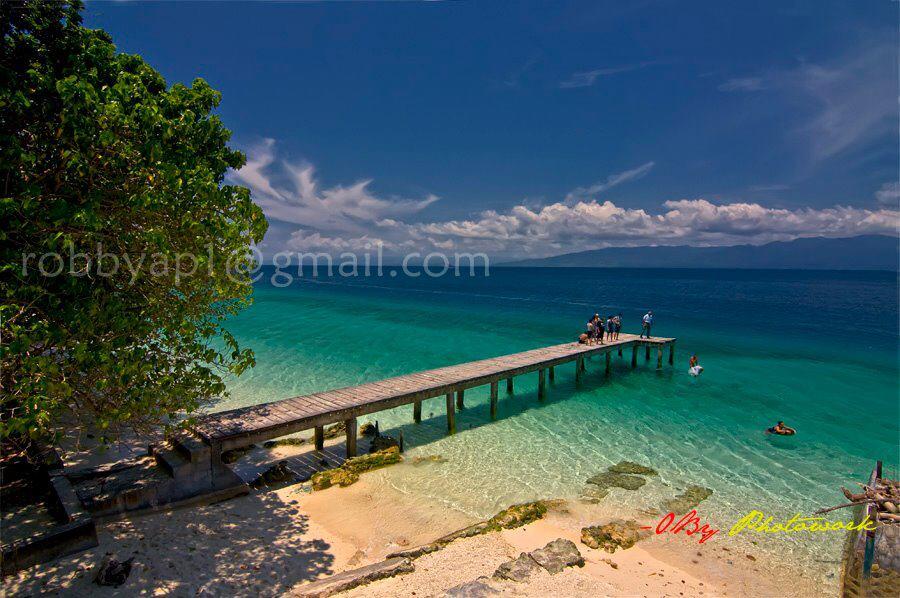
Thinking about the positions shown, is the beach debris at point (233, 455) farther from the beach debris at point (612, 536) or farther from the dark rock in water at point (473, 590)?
the beach debris at point (612, 536)

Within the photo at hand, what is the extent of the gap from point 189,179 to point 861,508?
1535cm

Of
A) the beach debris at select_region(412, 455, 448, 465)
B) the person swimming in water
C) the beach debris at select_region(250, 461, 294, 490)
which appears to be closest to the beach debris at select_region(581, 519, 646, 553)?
the beach debris at select_region(412, 455, 448, 465)

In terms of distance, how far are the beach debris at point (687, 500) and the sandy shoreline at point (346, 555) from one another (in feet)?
4.73

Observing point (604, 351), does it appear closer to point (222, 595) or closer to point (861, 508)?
point (861, 508)

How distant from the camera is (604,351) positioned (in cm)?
2855

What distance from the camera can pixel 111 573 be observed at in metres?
8.28

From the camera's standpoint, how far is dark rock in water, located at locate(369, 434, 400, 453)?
16.5m

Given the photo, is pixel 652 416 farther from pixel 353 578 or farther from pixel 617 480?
pixel 353 578

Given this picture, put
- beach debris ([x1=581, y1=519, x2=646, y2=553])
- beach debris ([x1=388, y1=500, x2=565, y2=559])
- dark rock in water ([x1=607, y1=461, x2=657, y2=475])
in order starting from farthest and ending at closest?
dark rock in water ([x1=607, y1=461, x2=657, y2=475]) → beach debris ([x1=581, y1=519, x2=646, y2=553]) → beach debris ([x1=388, y1=500, x2=565, y2=559])

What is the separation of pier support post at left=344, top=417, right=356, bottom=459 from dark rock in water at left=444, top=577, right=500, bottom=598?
7805 mm

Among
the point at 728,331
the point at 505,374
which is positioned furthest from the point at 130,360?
the point at 728,331

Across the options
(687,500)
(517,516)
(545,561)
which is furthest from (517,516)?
(687,500)

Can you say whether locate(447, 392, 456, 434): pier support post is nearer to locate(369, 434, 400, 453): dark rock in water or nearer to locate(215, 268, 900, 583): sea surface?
locate(215, 268, 900, 583): sea surface

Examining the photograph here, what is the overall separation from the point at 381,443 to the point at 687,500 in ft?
32.9
